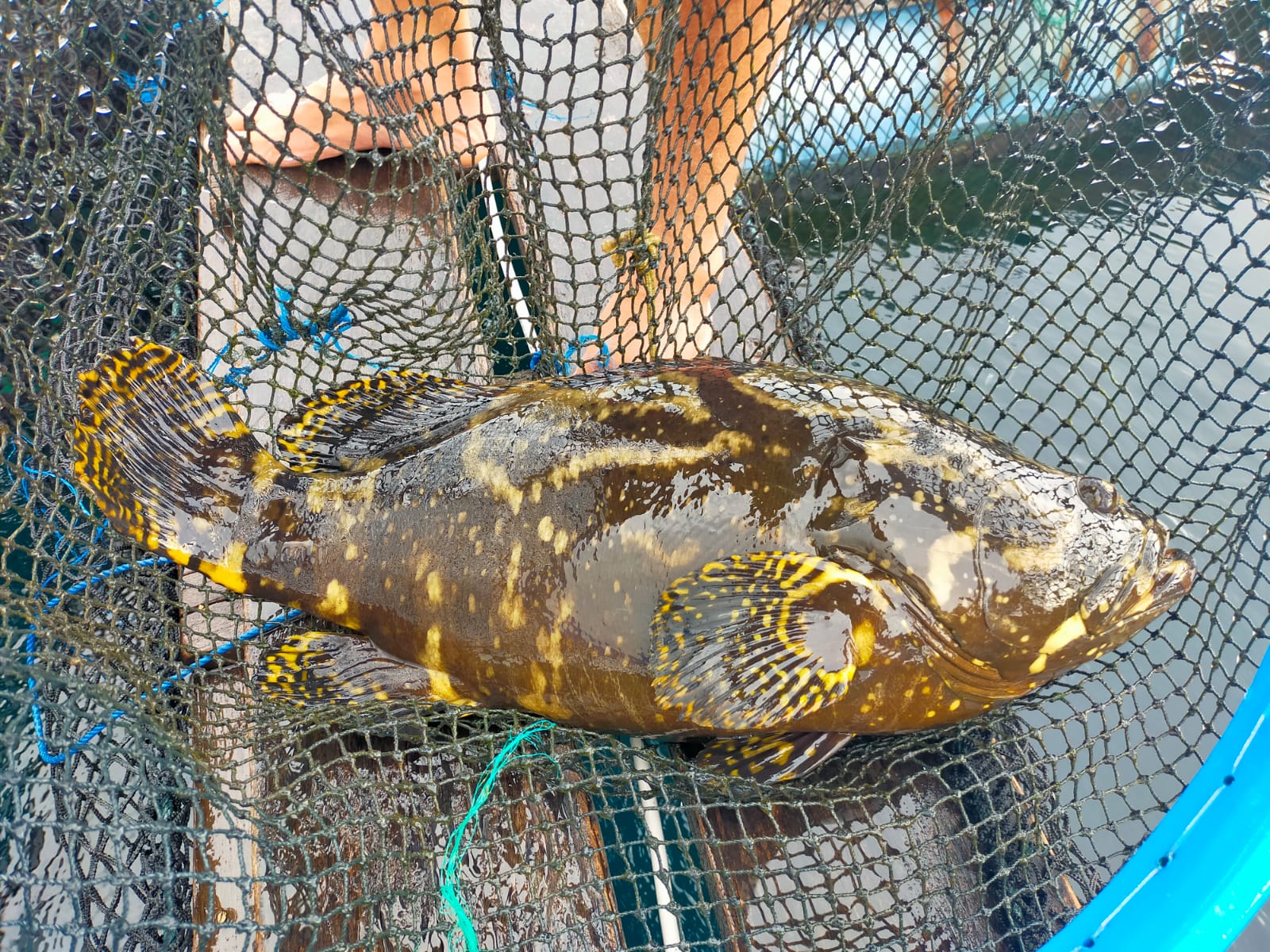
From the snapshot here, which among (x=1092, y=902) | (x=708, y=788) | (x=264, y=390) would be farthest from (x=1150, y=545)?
(x=264, y=390)

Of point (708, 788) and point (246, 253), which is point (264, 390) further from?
point (708, 788)

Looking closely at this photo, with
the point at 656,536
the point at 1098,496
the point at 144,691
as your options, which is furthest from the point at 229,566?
the point at 1098,496

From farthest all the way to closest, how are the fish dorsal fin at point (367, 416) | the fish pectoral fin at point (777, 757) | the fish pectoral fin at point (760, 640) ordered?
1. the fish dorsal fin at point (367, 416)
2. the fish pectoral fin at point (777, 757)
3. the fish pectoral fin at point (760, 640)

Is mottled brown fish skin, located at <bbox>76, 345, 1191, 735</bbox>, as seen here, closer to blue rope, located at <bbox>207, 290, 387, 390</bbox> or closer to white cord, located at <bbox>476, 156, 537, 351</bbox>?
blue rope, located at <bbox>207, 290, 387, 390</bbox>

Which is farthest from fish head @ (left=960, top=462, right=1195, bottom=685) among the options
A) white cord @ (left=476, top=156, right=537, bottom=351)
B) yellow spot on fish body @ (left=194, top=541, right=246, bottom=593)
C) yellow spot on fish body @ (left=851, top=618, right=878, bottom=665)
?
yellow spot on fish body @ (left=194, top=541, right=246, bottom=593)

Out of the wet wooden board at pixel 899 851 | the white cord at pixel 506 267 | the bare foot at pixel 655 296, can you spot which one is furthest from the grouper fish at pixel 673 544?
the white cord at pixel 506 267

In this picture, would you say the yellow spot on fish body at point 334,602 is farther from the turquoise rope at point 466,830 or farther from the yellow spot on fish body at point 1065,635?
the yellow spot on fish body at point 1065,635
